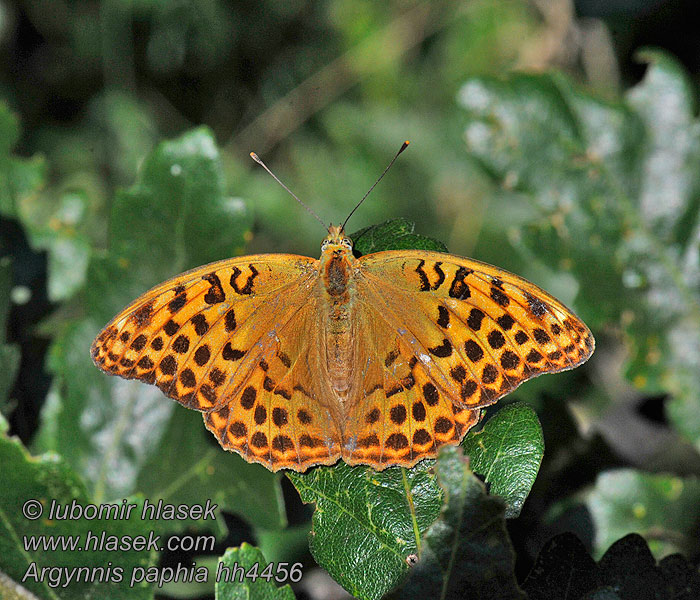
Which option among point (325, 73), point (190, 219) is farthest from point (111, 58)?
point (190, 219)

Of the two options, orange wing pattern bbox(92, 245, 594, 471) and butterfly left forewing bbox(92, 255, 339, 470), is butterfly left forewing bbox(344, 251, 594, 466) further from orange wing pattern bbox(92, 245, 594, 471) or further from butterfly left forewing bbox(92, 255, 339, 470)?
butterfly left forewing bbox(92, 255, 339, 470)

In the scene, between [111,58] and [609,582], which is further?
[111,58]

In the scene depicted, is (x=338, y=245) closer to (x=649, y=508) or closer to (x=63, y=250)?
(x=63, y=250)

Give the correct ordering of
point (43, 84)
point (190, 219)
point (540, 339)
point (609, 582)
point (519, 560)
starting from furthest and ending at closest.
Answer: point (43, 84) → point (190, 219) → point (519, 560) → point (540, 339) → point (609, 582)

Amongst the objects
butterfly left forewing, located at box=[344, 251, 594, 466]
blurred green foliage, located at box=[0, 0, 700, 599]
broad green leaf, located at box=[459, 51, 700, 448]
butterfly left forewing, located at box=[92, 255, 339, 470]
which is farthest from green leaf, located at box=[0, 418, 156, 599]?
broad green leaf, located at box=[459, 51, 700, 448]

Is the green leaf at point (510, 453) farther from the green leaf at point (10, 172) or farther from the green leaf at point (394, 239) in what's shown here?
the green leaf at point (10, 172)

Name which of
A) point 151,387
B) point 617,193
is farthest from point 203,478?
point 617,193

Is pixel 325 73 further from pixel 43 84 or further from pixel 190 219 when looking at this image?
pixel 190 219
